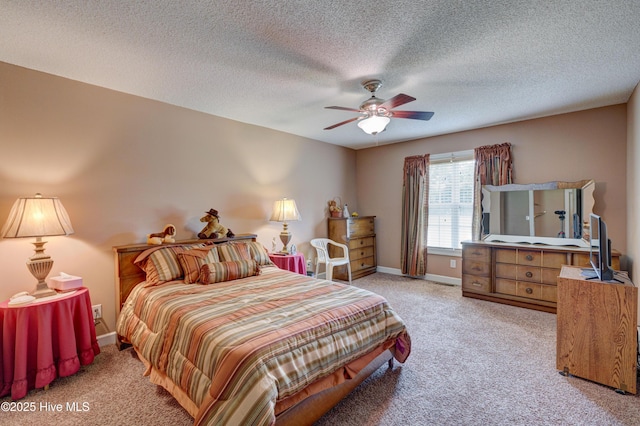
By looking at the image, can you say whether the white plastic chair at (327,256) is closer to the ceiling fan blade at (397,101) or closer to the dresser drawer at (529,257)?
the dresser drawer at (529,257)

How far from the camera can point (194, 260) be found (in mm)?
2777

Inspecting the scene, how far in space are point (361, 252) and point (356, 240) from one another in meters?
0.29

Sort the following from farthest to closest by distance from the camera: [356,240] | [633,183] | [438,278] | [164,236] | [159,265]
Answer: [356,240] → [438,278] → [164,236] → [633,183] → [159,265]

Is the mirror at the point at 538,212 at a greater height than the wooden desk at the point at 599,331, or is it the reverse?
the mirror at the point at 538,212

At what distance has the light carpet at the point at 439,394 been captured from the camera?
A: 1.82 m

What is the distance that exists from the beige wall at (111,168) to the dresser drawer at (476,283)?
2907 mm

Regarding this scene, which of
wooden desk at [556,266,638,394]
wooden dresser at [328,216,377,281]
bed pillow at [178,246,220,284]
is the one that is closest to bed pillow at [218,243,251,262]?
bed pillow at [178,246,220,284]

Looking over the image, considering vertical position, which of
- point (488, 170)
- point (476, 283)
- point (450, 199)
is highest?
point (488, 170)

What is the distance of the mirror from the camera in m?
3.56

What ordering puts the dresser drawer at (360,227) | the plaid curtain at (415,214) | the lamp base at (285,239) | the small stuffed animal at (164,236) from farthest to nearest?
the dresser drawer at (360,227) → the plaid curtain at (415,214) → the lamp base at (285,239) → the small stuffed animal at (164,236)

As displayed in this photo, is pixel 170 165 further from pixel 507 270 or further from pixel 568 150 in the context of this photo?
pixel 568 150

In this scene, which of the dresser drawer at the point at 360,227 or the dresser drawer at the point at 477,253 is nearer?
the dresser drawer at the point at 477,253

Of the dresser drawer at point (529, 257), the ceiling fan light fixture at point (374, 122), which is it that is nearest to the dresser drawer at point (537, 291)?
the dresser drawer at point (529, 257)

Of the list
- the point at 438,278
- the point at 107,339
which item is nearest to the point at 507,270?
the point at 438,278
